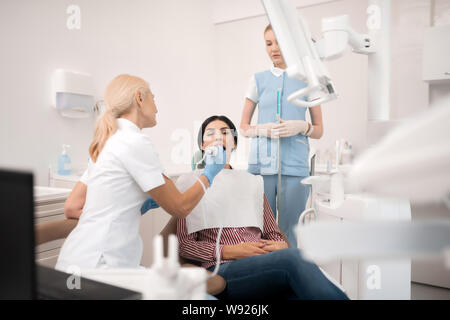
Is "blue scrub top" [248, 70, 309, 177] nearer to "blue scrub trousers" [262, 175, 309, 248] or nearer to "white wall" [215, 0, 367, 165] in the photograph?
"blue scrub trousers" [262, 175, 309, 248]

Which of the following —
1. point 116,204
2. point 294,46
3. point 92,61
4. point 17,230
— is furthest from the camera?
point 92,61

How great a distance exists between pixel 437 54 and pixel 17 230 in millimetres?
2816

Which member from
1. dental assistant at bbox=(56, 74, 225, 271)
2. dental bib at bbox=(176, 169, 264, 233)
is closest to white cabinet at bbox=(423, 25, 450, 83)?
dental bib at bbox=(176, 169, 264, 233)

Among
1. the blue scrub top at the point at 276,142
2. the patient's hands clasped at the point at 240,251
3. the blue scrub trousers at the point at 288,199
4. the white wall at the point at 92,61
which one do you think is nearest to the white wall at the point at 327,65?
the white wall at the point at 92,61

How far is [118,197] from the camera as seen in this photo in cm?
99

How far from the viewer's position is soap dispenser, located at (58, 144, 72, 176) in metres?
2.11

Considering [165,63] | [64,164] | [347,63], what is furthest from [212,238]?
[347,63]

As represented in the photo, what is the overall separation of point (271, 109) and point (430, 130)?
162cm

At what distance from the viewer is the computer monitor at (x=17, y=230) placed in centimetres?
35

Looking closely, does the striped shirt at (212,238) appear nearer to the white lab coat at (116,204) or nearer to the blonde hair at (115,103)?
the white lab coat at (116,204)

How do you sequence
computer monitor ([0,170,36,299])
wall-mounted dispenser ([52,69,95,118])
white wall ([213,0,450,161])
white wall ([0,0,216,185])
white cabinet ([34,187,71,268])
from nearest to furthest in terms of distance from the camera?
computer monitor ([0,170,36,299])
white cabinet ([34,187,71,268])
white wall ([0,0,216,185])
wall-mounted dispenser ([52,69,95,118])
white wall ([213,0,450,161])

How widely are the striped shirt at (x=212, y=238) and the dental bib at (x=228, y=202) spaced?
0.07 ft

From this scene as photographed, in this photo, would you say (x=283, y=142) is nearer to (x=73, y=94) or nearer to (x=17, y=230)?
(x=73, y=94)
